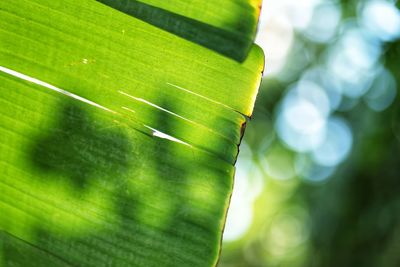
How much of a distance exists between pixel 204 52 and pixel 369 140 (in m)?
2.56

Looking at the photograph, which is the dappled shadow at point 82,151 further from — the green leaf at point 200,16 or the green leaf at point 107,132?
the green leaf at point 200,16

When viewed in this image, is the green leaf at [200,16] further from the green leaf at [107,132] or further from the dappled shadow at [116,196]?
the dappled shadow at [116,196]

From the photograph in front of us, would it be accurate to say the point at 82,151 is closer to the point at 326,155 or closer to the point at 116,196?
the point at 116,196

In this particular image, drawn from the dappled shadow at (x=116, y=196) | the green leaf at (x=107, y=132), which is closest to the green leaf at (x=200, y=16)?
the green leaf at (x=107, y=132)

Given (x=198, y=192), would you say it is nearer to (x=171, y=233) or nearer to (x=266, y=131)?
(x=171, y=233)

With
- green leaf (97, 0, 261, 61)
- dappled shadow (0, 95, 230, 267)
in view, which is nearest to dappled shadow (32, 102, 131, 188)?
dappled shadow (0, 95, 230, 267)

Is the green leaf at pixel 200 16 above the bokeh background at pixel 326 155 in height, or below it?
above

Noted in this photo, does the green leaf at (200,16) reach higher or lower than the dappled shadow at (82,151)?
higher

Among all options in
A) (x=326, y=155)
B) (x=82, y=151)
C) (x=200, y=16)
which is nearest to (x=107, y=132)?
(x=82, y=151)

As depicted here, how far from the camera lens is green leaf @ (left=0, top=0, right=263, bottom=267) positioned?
0.87m

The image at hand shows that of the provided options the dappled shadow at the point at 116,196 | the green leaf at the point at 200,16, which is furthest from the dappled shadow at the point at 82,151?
the green leaf at the point at 200,16

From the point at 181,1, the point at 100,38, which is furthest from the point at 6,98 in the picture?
the point at 181,1

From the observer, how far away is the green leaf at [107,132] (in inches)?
34.1

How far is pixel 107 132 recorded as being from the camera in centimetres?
89
